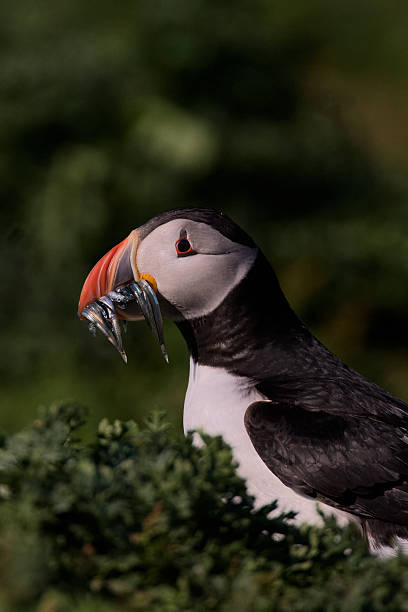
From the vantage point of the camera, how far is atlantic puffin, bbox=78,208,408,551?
2555mm

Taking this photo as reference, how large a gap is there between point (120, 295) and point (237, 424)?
2.00ft

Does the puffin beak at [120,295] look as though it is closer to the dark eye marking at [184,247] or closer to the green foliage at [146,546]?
the dark eye marking at [184,247]

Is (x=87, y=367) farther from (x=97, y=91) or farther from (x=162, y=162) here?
(x=97, y=91)

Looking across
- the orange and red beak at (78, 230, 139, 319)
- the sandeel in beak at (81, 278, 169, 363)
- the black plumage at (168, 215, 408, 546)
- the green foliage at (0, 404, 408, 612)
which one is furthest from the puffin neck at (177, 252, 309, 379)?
the green foliage at (0, 404, 408, 612)

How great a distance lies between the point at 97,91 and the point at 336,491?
758 cm

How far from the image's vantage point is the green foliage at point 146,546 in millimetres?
1448

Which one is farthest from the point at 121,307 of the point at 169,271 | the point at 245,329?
the point at 245,329

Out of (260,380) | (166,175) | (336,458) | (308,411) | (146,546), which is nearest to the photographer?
(146,546)

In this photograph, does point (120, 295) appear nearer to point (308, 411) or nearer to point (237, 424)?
point (237, 424)

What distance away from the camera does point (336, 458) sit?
2572 millimetres

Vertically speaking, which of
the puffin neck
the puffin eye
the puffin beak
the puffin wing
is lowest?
the puffin wing

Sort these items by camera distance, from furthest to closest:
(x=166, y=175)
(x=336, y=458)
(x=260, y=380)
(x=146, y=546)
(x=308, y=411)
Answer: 1. (x=166, y=175)
2. (x=260, y=380)
3. (x=308, y=411)
4. (x=336, y=458)
5. (x=146, y=546)

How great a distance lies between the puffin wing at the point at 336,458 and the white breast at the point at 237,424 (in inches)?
1.2

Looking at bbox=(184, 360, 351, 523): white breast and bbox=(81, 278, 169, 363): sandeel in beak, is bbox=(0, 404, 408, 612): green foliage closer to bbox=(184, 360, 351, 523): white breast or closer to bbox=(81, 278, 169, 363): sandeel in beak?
bbox=(184, 360, 351, 523): white breast
